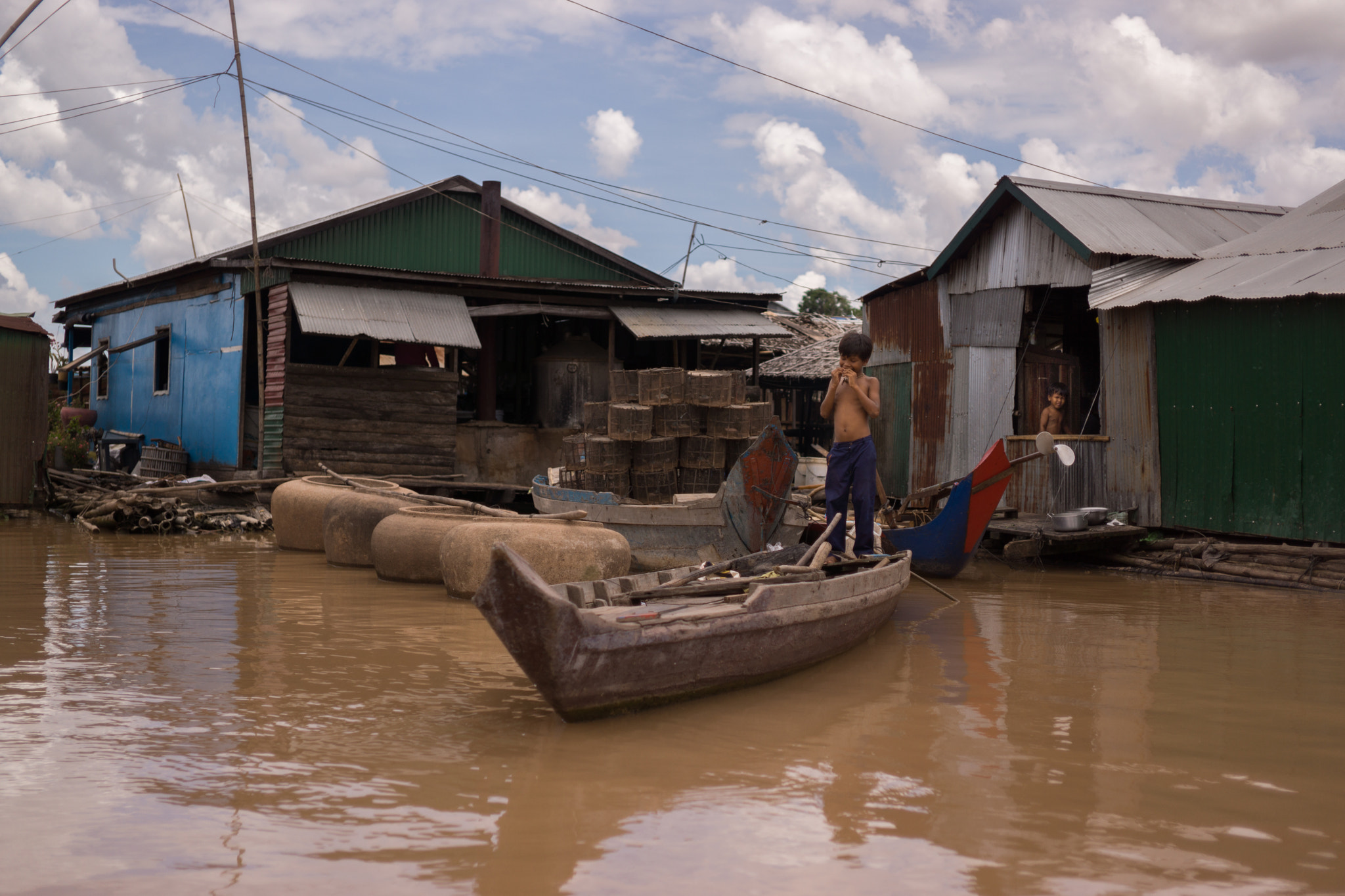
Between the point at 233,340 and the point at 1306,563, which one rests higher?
the point at 233,340

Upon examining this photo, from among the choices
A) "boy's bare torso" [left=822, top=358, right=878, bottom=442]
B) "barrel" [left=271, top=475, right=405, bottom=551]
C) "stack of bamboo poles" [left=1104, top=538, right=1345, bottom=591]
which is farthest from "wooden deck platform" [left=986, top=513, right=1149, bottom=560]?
"barrel" [left=271, top=475, right=405, bottom=551]

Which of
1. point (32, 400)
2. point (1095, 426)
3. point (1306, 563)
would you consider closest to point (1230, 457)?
point (1306, 563)

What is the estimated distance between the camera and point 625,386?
551 inches

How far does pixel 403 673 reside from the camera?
6516 mm

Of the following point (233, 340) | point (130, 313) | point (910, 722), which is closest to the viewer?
point (910, 722)

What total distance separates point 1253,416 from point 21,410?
662 inches

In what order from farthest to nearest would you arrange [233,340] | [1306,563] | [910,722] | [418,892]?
[233,340] → [1306,563] → [910,722] → [418,892]

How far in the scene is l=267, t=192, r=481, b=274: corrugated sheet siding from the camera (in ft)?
67.4

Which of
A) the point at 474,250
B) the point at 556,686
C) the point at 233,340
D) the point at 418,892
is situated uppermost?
the point at 474,250

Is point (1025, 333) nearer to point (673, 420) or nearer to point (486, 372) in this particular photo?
point (673, 420)

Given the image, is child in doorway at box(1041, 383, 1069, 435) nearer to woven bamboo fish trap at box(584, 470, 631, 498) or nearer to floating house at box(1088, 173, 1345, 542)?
floating house at box(1088, 173, 1345, 542)

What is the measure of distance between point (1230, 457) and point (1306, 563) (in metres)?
1.46

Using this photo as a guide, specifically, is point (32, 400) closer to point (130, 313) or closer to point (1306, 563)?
point (130, 313)

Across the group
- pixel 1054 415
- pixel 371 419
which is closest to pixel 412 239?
pixel 371 419
